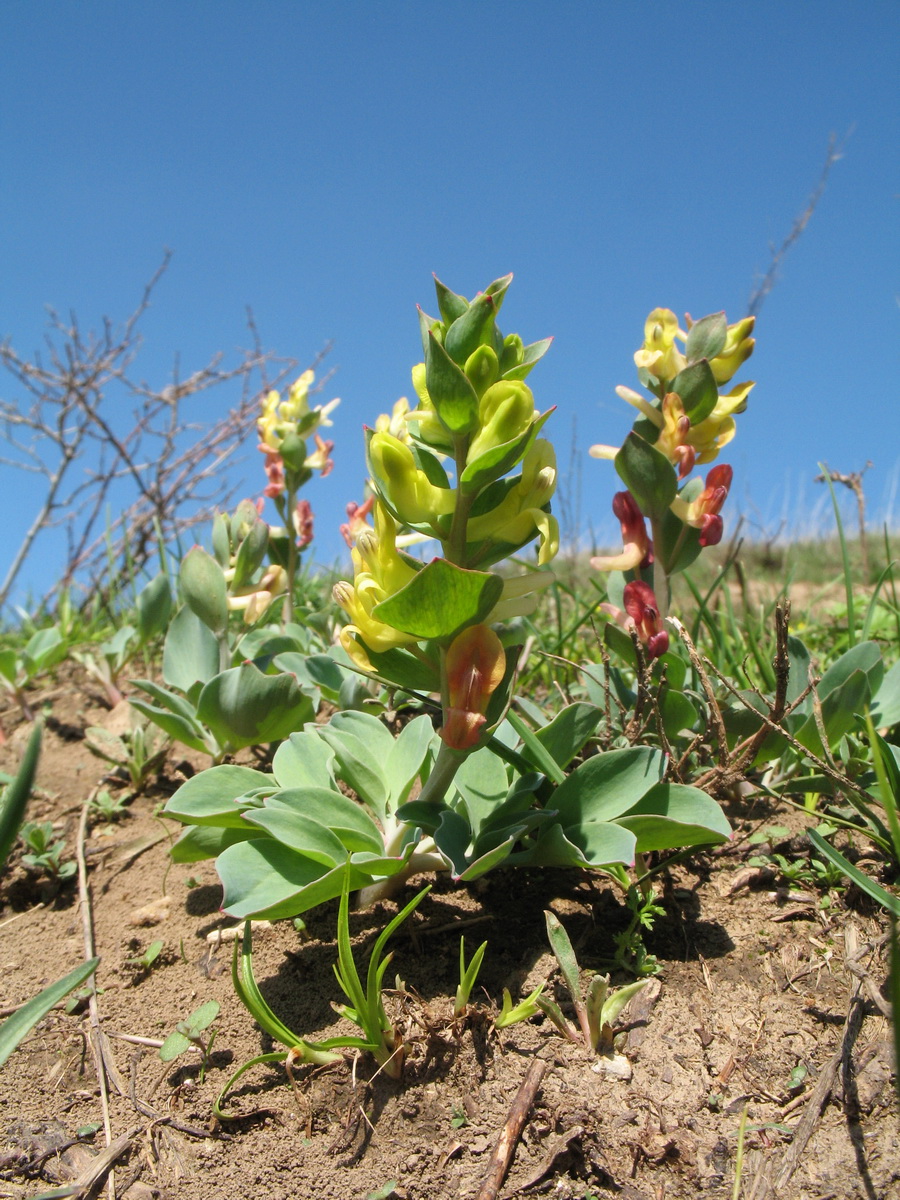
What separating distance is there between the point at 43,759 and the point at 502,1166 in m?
2.35

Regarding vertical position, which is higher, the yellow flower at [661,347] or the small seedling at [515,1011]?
the yellow flower at [661,347]

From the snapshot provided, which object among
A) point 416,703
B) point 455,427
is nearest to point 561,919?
point 416,703

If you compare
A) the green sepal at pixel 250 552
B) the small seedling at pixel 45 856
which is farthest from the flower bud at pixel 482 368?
the small seedling at pixel 45 856

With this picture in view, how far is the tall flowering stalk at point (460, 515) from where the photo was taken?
141cm

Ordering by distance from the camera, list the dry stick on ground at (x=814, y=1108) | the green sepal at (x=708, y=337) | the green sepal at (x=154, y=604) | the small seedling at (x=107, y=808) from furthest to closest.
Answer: the green sepal at (x=154, y=604) < the small seedling at (x=107, y=808) < the green sepal at (x=708, y=337) < the dry stick on ground at (x=814, y=1108)

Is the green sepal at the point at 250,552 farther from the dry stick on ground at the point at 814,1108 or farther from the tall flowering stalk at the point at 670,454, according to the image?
the dry stick on ground at the point at 814,1108

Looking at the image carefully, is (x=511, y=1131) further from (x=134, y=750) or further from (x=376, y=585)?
(x=134, y=750)

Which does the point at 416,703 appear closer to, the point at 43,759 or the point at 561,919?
the point at 561,919

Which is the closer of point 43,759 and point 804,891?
point 804,891

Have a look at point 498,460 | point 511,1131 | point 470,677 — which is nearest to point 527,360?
point 498,460

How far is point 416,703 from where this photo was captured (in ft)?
7.81

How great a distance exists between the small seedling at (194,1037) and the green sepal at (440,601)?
0.83 metres

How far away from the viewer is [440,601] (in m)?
1.36

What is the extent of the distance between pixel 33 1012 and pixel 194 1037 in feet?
1.45
